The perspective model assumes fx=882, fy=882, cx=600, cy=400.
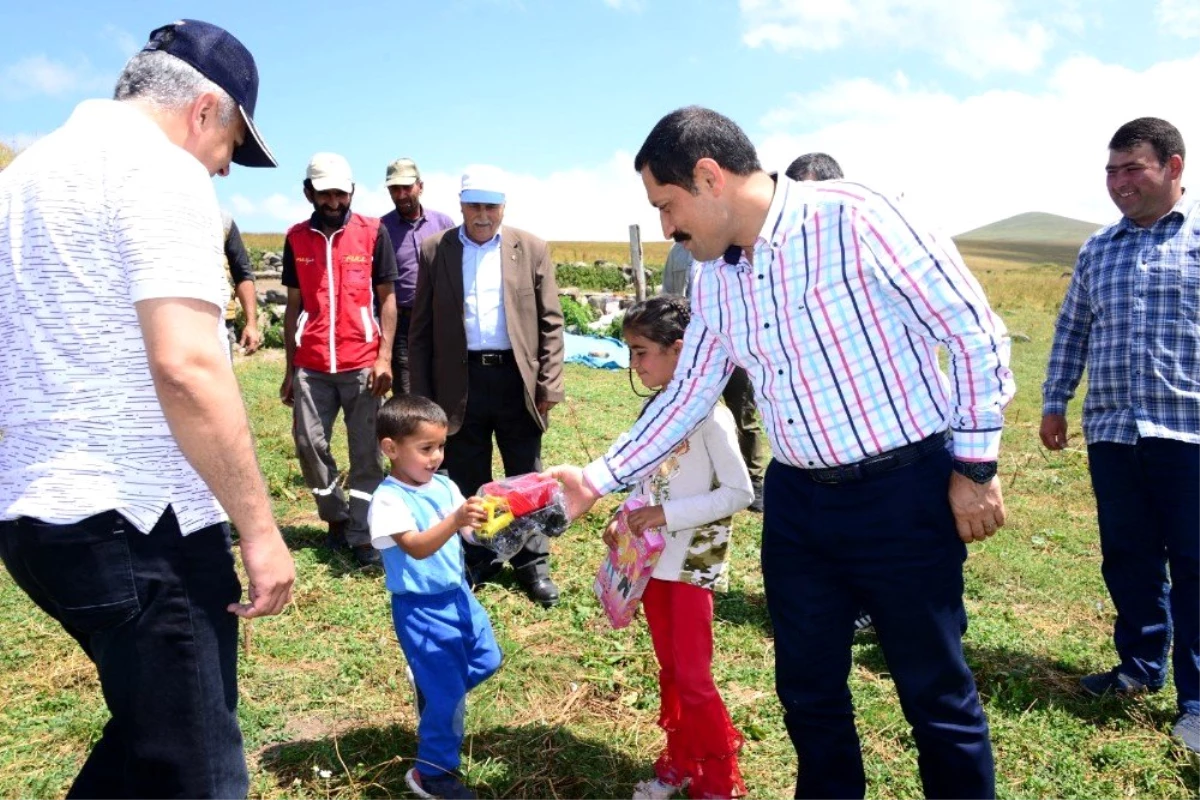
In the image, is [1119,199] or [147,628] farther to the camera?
[1119,199]

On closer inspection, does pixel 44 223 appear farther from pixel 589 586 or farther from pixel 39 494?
pixel 589 586


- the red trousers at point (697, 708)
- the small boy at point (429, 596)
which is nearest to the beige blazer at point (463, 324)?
the small boy at point (429, 596)

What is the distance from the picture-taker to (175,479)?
2002 millimetres

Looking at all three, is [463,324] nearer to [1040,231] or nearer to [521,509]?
[521,509]

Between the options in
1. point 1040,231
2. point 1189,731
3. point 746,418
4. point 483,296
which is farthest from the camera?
point 1040,231

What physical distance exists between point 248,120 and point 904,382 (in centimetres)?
183

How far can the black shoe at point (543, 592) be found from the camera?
16.2 feet

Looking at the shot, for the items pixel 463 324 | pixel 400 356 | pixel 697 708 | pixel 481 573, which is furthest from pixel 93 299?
pixel 400 356

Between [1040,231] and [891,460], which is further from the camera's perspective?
[1040,231]

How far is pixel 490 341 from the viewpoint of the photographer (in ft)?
16.7

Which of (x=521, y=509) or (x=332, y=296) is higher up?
(x=332, y=296)

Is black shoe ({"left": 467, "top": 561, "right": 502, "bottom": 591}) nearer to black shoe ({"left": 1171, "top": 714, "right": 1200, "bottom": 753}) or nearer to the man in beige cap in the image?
the man in beige cap

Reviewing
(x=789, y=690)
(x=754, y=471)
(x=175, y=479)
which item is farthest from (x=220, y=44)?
(x=754, y=471)

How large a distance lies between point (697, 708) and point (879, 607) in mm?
900
